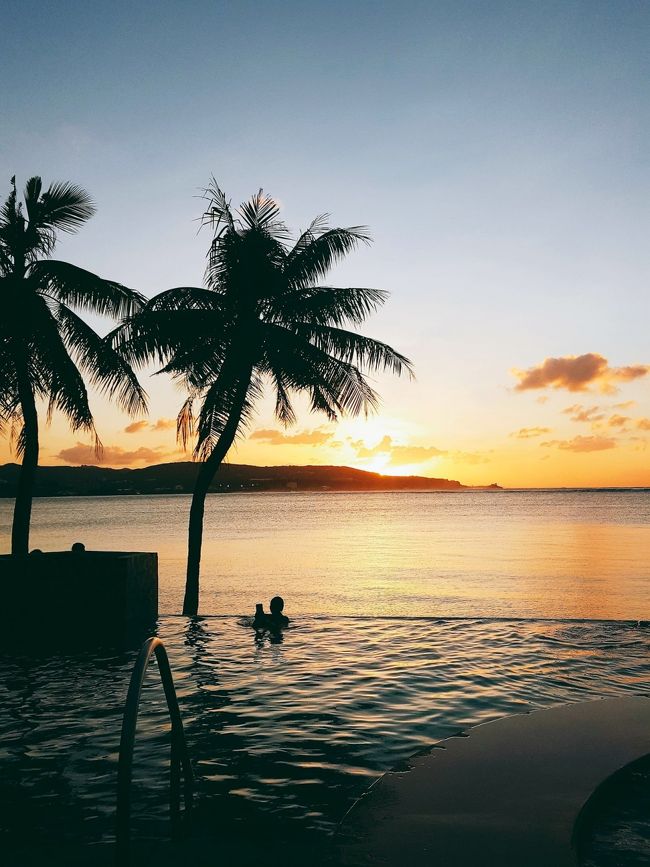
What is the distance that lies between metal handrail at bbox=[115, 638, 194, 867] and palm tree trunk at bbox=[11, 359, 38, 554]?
38.9 ft

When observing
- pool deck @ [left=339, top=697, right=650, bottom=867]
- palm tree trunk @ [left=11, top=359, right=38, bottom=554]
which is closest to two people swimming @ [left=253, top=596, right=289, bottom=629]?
palm tree trunk @ [left=11, top=359, right=38, bottom=554]

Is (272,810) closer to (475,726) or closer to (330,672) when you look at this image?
(475,726)

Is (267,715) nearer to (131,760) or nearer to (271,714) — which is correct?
A: (271,714)

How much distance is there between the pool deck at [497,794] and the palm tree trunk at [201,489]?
1075 centimetres

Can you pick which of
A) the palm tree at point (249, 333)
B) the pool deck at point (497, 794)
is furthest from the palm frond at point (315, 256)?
the pool deck at point (497, 794)

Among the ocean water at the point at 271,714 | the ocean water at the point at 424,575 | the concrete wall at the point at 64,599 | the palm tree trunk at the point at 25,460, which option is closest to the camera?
the ocean water at the point at 271,714

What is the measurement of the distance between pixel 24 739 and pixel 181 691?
2.10 metres

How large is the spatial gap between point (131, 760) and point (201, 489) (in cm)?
1421

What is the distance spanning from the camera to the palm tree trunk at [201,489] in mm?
16156

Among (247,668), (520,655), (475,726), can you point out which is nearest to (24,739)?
(247,668)

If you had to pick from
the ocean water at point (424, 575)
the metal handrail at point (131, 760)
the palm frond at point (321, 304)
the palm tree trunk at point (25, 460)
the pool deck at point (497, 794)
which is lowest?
the ocean water at point (424, 575)

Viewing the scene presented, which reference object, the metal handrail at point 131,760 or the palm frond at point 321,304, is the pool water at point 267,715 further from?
the palm frond at point 321,304

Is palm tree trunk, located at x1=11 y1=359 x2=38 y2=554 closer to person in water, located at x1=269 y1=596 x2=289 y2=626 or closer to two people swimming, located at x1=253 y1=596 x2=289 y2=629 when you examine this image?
two people swimming, located at x1=253 y1=596 x2=289 y2=629

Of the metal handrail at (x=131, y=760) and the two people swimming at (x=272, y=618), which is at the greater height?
the metal handrail at (x=131, y=760)
